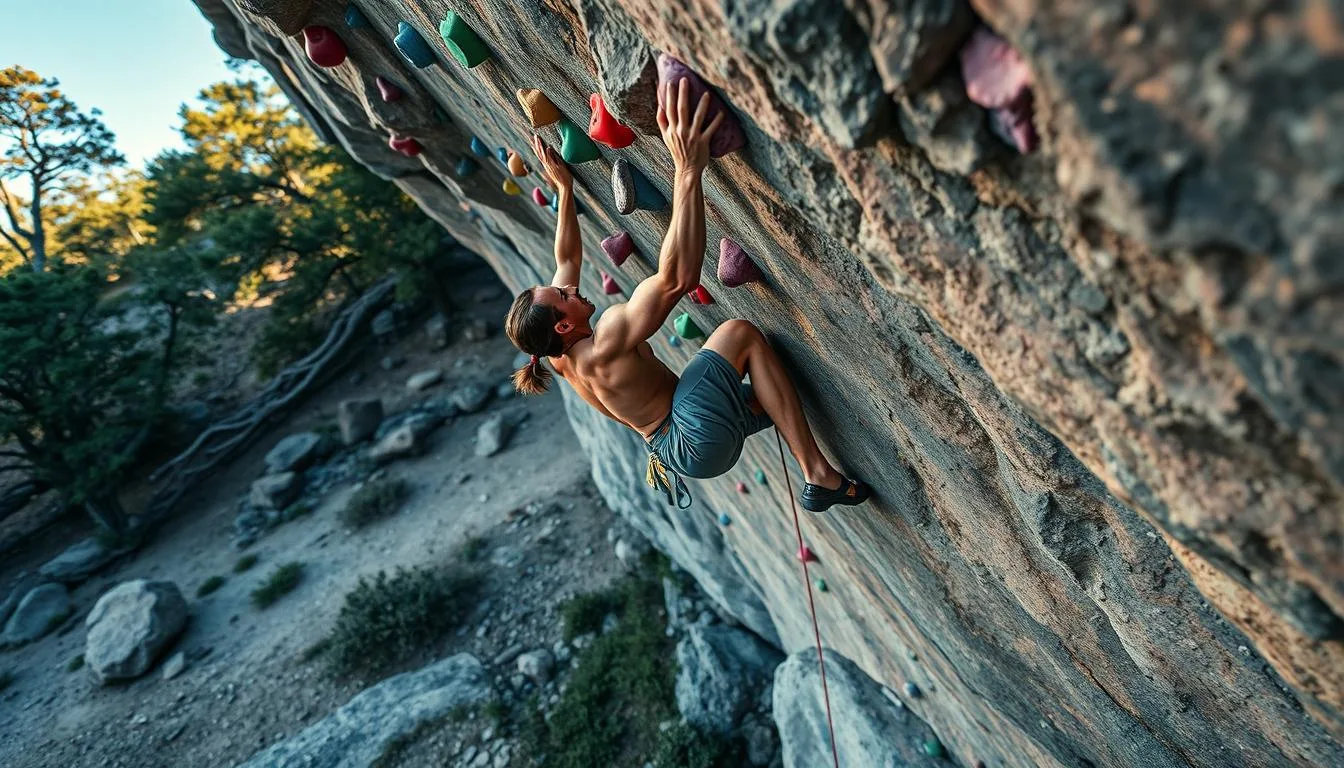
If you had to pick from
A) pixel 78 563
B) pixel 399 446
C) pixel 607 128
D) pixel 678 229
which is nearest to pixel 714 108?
pixel 678 229

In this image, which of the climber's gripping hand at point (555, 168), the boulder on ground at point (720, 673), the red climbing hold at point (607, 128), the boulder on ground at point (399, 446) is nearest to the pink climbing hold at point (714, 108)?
the red climbing hold at point (607, 128)

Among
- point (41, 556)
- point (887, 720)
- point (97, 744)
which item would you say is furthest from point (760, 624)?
point (41, 556)

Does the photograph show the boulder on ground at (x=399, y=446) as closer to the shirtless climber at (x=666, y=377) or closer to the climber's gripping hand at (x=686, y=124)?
the shirtless climber at (x=666, y=377)

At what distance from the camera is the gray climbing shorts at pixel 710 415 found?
2.66 m

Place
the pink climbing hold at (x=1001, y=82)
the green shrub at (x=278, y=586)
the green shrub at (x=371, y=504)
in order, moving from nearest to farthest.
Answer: the pink climbing hold at (x=1001, y=82) < the green shrub at (x=278, y=586) < the green shrub at (x=371, y=504)

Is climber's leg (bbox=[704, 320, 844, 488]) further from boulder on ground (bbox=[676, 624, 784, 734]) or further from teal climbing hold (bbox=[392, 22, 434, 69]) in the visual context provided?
boulder on ground (bbox=[676, 624, 784, 734])

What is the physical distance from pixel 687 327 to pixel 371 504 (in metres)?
8.03

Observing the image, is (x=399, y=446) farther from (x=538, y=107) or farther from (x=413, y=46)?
(x=538, y=107)

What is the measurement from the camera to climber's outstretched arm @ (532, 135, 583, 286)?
291 centimetres

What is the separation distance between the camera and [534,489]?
9.37 m

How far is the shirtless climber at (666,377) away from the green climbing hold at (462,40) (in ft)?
1.28

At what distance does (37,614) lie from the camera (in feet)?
31.2

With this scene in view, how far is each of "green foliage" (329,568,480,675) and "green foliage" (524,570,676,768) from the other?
164 centimetres

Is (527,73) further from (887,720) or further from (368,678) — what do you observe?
(368,678)
